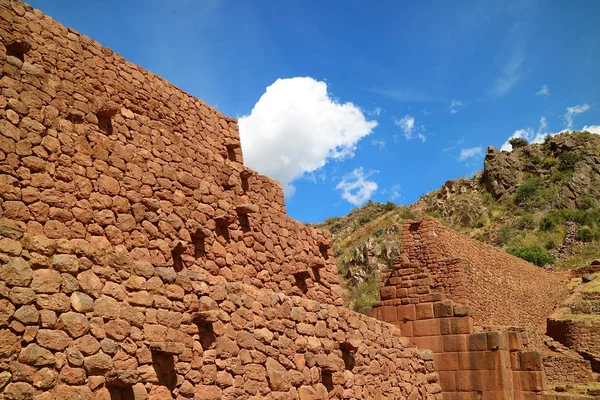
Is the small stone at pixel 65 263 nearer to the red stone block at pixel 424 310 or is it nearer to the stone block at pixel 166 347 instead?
the stone block at pixel 166 347

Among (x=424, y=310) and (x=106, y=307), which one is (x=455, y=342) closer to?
(x=424, y=310)

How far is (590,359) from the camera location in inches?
850

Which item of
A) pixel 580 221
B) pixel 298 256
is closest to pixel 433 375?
pixel 298 256

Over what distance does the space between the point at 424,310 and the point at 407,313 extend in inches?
16.5

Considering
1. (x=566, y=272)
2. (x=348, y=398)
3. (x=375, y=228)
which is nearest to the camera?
(x=348, y=398)

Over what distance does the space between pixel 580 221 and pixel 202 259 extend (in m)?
43.4

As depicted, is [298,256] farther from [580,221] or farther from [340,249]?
[580,221]

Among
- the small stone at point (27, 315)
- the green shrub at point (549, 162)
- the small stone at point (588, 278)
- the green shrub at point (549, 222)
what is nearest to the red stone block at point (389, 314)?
the small stone at point (27, 315)

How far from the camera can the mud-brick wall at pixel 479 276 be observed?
20.9 m

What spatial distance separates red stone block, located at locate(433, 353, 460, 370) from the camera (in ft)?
42.1

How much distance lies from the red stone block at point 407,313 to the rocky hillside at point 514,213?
64.9ft

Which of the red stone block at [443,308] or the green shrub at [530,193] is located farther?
the green shrub at [530,193]

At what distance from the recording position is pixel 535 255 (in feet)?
138

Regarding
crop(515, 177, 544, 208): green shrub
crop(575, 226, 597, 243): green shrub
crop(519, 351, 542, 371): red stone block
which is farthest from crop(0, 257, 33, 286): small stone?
crop(515, 177, 544, 208): green shrub
